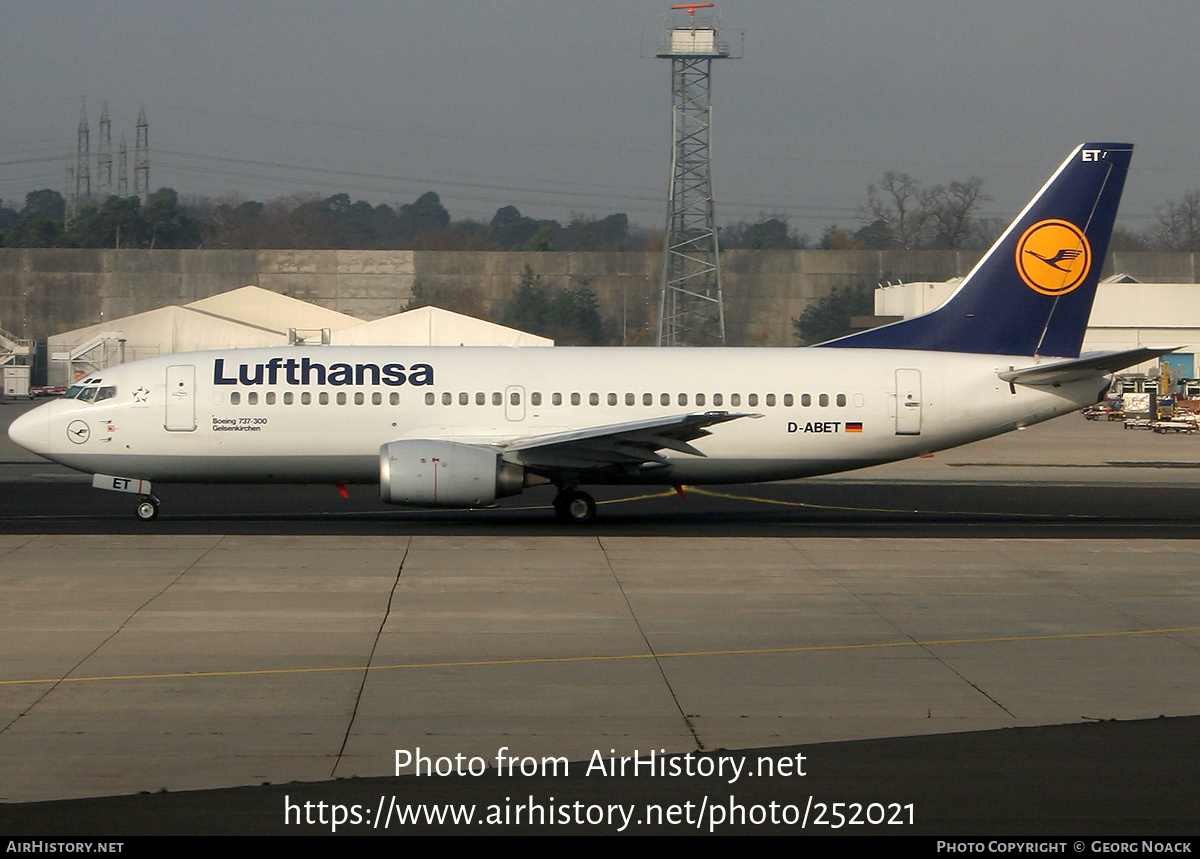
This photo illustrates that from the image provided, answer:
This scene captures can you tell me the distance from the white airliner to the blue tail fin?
31 millimetres

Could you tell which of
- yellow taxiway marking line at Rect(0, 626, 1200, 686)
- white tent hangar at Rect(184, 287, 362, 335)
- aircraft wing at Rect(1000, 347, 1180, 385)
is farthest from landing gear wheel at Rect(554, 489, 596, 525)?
white tent hangar at Rect(184, 287, 362, 335)

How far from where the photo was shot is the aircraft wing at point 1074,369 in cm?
2470

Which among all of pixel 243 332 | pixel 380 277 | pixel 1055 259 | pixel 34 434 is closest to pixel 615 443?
pixel 1055 259

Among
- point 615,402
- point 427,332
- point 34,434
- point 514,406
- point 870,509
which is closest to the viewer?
point 34,434

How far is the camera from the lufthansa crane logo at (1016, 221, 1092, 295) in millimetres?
27047

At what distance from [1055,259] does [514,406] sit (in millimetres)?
12307

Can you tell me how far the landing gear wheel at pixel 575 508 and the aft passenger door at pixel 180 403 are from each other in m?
7.59

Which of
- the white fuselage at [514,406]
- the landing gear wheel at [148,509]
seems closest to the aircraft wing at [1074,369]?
the white fuselage at [514,406]

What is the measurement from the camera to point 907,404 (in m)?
26.2

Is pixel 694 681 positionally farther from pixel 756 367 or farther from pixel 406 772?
pixel 756 367

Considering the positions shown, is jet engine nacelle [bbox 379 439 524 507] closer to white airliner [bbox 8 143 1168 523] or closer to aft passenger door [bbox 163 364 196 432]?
white airliner [bbox 8 143 1168 523]

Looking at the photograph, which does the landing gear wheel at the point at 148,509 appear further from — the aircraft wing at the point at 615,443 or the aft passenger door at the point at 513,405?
the aft passenger door at the point at 513,405

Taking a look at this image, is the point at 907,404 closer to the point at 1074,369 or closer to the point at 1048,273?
the point at 1074,369

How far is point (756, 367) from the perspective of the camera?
26516mm
